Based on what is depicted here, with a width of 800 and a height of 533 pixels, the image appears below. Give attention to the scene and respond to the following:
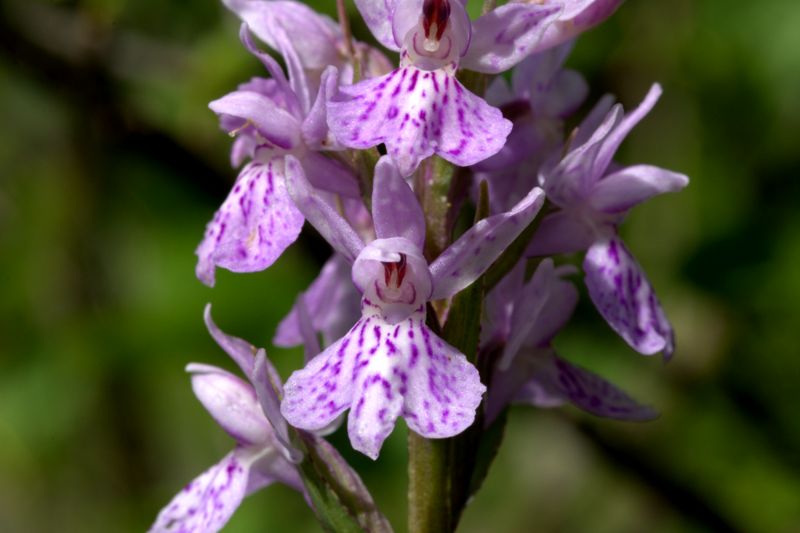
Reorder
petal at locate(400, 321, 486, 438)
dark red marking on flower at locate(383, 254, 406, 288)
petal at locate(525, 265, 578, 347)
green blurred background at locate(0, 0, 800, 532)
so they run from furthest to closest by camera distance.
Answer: green blurred background at locate(0, 0, 800, 532)
petal at locate(525, 265, 578, 347)
dark red marking on flower at locate(383, 254, 406, 288)
petal at locate(400, 321, 486, 438)

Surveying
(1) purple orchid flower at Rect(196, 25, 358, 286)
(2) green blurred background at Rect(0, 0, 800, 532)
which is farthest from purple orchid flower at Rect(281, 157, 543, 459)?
(2) green blurred background at Rect(0, 0, 800, 532)

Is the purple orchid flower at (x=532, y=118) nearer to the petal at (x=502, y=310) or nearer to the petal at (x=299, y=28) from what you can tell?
the petal at (x=502, y=310)

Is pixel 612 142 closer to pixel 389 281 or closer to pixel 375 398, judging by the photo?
pixel 389 281

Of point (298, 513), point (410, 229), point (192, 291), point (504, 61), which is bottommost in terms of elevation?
point (298, 513)

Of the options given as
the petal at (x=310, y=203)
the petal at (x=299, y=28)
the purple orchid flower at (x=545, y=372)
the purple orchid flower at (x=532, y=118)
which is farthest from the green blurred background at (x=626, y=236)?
the petal at (x=310, y=203)

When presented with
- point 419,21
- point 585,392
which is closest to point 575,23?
point 419,21

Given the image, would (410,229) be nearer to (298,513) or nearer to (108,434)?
(298,513)

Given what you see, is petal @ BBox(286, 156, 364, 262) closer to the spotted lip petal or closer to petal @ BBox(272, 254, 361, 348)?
the spotted lip petal

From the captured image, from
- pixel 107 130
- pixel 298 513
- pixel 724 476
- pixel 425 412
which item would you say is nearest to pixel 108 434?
pixel 298 513
